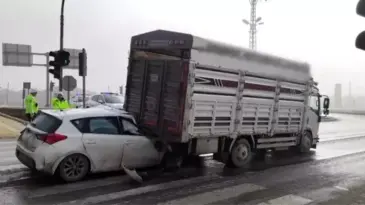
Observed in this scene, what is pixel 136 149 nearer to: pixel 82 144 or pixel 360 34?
pixel 82 144

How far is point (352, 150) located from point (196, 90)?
7.29 m

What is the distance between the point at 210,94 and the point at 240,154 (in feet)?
6.31

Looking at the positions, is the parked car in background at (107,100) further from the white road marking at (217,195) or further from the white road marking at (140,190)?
the white road marking at (217,195)

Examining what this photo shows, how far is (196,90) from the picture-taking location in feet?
27.2

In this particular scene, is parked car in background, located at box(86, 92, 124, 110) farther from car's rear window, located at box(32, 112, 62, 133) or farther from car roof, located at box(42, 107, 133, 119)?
car's rear window, located at box(32, 112, 62, 133)

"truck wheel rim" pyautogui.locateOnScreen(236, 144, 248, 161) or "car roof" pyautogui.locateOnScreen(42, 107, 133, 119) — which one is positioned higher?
"car roof" pyautogui.locateOnScreen(42, 107, 133, 119)

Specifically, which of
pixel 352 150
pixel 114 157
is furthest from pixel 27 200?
pixel 352 150

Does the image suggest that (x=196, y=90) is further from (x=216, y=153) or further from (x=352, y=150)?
(x=352, y=150)

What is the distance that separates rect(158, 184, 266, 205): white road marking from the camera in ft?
20.9

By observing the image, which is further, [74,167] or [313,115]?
[313,115]

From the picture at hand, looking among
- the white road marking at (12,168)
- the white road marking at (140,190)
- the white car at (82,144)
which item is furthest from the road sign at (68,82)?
the white road marking at (140,190)

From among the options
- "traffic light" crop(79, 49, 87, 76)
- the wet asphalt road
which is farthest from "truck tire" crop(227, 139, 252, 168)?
"traffic light" crop(79, 49, 87, 76)

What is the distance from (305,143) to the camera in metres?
11.9

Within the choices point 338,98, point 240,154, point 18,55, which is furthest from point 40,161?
point 338,98
